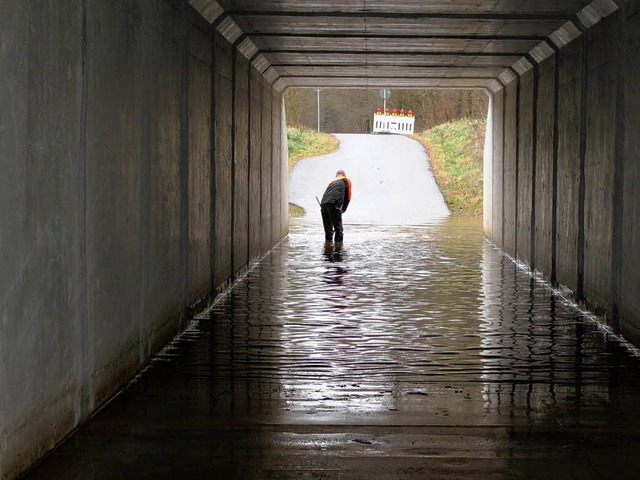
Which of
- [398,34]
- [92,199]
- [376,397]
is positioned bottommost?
[376,397]

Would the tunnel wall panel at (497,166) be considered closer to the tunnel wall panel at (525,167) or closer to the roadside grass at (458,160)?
the tunnel wall panel at (525,167)

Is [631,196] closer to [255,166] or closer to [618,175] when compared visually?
[618,175]

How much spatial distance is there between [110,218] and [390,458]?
9.25 feet

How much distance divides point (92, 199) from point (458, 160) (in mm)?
41900

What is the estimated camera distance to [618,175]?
10.9 m

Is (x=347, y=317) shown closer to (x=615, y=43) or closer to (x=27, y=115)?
(x=615, y=43)

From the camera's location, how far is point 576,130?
13562mm

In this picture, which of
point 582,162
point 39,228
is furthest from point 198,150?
point 39,228

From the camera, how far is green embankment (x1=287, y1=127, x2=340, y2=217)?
167 feet

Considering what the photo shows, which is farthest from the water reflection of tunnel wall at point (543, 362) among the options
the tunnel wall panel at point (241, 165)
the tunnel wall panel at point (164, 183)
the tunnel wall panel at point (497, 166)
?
the tunnel wall panel at point (497, 166)

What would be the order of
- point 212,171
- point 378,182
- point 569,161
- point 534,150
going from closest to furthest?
point 212,171 < point 569,161 < point 534,150 < point 378,182

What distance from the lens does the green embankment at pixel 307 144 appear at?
50.8 meters

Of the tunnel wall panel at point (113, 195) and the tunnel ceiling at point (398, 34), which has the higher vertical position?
the tunnel ceiling at point (398, 34)

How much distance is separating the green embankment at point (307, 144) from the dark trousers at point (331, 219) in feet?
78.1
